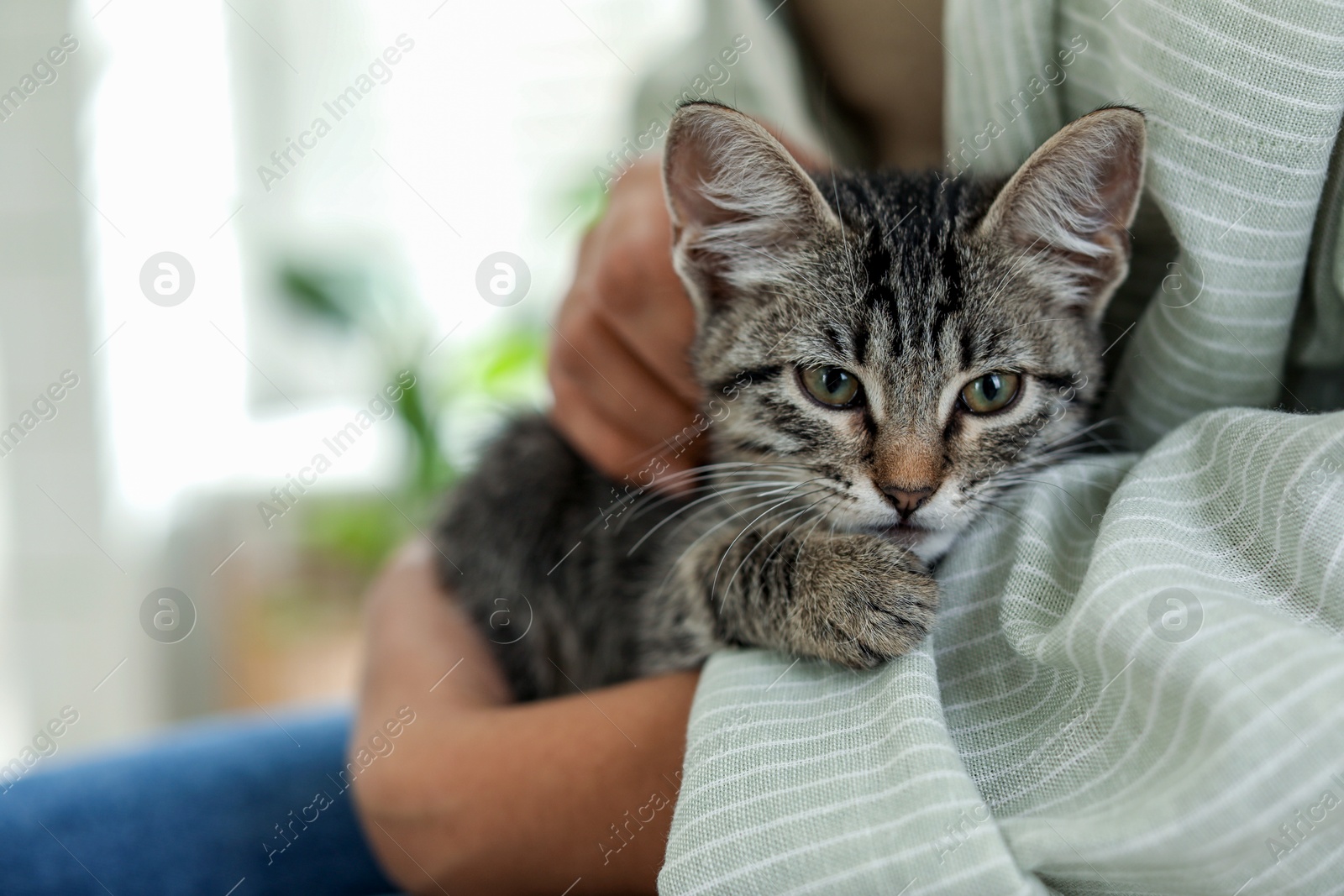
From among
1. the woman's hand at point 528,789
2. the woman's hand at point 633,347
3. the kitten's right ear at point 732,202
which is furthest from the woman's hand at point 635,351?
the woman's hand at point 528,789

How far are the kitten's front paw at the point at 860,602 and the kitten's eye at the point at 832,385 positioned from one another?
17cm

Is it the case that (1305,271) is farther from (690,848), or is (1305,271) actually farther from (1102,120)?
(690,848)

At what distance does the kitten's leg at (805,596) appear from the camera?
2.69 ft

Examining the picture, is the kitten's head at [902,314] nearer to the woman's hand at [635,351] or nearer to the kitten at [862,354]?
the kitten at [862,354]

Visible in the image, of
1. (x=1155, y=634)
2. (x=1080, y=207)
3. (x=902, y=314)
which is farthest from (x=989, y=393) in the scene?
(x=1155, y=634)

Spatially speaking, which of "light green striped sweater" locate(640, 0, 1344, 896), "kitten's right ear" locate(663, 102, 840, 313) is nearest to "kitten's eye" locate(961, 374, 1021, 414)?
"light green striped sweater" locate(640, 0, 1344, 896)

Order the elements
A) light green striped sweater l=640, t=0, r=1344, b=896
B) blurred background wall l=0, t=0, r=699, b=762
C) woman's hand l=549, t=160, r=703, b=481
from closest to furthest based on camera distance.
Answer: light green striped sweater l=640, t=0, r=1344, b=896, woman's hand l=549, t=160, r=703, b=481, blurred background wall l=0, t=0, r=699, b=762

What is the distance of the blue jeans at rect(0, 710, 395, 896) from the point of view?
4.40 ft

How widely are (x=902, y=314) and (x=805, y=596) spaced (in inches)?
14.0

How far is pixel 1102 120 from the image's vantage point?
35.1 inches

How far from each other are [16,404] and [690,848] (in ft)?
9.52

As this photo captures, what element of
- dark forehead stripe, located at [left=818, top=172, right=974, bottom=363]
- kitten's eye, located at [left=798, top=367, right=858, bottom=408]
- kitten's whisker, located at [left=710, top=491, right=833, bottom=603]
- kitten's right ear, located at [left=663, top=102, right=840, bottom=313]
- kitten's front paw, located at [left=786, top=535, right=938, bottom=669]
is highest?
kitten's right ear, located at [left=663, top=102, right=840, bottom=313]

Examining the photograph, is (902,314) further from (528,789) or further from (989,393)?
(528,789)

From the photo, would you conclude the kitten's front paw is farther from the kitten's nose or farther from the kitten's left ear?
the kitten's left ear
